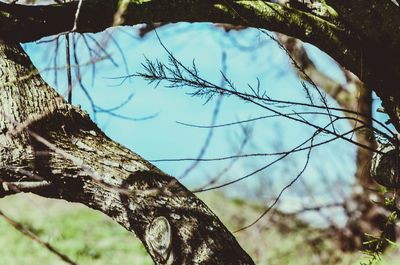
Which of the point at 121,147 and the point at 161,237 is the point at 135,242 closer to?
the point at 121,147

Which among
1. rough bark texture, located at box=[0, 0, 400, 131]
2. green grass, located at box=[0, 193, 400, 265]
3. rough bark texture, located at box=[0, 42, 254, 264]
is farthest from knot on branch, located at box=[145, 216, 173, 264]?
green grass, located at box=[0, 193, 400, 265]

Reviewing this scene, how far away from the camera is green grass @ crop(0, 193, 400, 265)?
7.73 meters

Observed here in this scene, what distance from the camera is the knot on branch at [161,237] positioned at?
1739 millimetres

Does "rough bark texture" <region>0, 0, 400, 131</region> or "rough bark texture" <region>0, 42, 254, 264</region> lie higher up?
"rough bark texture" <region>0, 0, 400, 131</region>

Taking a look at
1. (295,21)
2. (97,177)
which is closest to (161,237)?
(97,177)

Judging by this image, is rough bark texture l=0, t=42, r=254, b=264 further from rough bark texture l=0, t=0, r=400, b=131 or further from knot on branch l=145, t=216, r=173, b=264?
rough bark texture l=0, t=0, r=400, b=131

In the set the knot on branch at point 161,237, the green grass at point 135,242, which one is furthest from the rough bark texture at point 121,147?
the green grass at point 135,242

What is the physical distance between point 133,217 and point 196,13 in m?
0.84

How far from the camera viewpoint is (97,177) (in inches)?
69.4

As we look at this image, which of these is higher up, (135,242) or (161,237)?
(135,242)

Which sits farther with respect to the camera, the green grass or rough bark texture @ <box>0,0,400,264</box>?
the green grass

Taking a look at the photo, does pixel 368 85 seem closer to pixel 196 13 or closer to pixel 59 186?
pixel 196 13

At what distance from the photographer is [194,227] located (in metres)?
1.76

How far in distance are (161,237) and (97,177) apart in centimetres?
30
